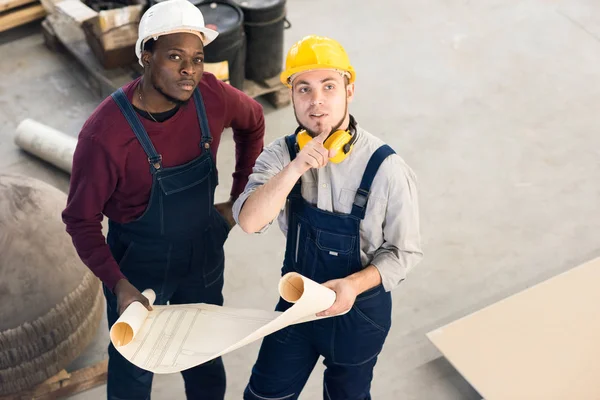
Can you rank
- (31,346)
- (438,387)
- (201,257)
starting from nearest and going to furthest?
(201,257) < (31,346) < (438,387)

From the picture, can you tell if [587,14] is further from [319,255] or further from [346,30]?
[319,255]

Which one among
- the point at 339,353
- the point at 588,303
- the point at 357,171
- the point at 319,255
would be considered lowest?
the point at 588,303

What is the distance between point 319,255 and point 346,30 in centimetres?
442

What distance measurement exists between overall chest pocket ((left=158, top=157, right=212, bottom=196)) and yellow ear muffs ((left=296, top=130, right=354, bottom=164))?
543 mm

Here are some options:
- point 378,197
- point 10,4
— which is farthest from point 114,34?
point 378,197

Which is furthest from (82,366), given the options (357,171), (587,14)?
(587,14)

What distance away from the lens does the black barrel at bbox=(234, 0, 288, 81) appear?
18.2ft

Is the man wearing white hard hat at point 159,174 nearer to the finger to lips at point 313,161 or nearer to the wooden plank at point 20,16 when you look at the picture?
the finger to lips at point 313,161

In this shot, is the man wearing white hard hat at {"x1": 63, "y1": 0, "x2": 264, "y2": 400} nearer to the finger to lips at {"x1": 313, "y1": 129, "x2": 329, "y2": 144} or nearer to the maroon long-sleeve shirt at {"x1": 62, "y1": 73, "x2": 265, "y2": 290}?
the maroon long-sleeve shirt at {"x1": 62, "y1": 73, "x2": 265, "y2": 290}

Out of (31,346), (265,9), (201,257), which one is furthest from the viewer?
(265,9)

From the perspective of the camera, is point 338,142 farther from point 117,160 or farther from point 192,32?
point 117,160

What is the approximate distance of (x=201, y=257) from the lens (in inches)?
130

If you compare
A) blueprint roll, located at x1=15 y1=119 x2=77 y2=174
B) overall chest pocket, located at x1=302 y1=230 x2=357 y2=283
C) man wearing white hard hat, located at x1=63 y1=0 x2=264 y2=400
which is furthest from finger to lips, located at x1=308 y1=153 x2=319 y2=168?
blueprint roll, located at x1=15 y1=119 x2=77 y2=174

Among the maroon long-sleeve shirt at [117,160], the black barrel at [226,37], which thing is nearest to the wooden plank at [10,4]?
the black barrel at [226,37]
